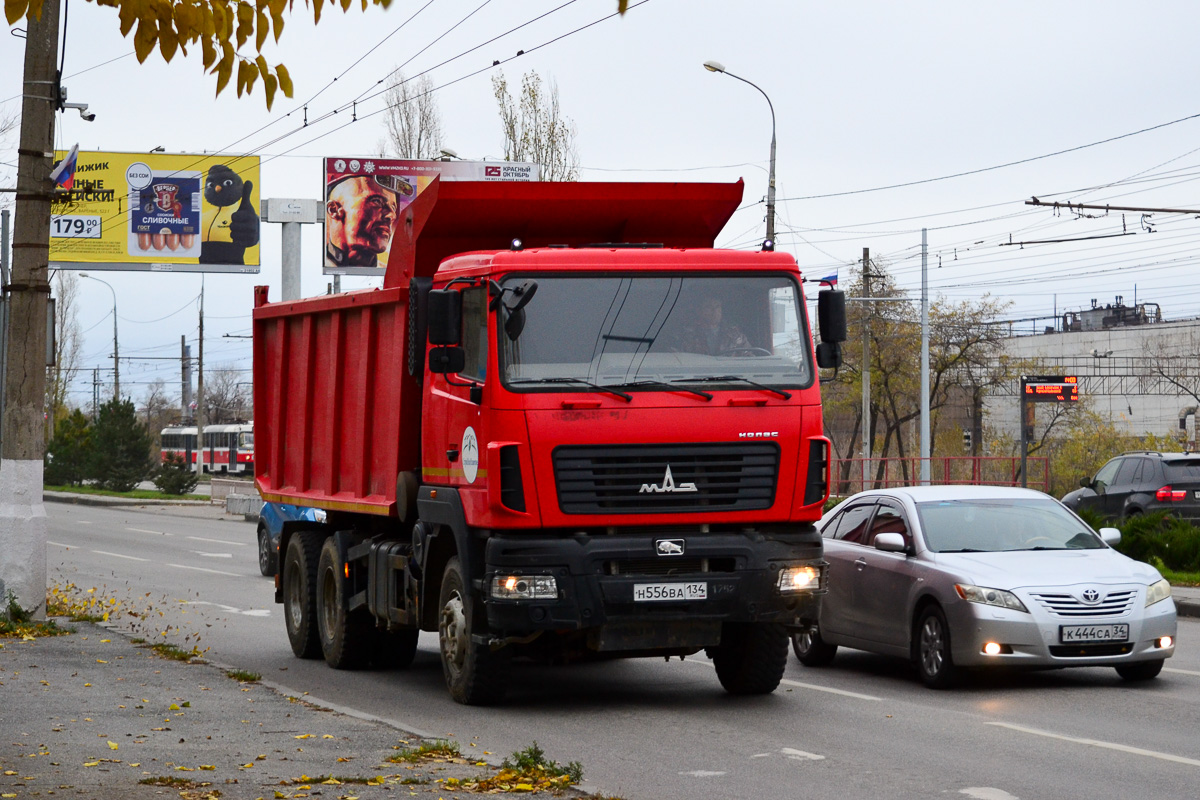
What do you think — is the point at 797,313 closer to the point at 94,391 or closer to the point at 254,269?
the point at 254,269

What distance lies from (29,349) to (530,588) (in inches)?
261

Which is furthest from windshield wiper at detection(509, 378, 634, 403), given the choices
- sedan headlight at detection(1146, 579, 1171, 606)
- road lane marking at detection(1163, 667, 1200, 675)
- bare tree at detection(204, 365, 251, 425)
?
bare tree at detection(204, 365, 251, 425)

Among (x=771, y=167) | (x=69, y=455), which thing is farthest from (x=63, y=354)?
(x=771, y=167)

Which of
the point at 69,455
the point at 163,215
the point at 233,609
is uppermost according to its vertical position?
the point at 163,215

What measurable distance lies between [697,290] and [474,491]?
190cm

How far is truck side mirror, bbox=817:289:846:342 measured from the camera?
10805 millimetres

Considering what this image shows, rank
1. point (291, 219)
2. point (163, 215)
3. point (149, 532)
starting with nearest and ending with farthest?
1. point (149, 532)
2. point (291, 219)
3. point (163, 215)

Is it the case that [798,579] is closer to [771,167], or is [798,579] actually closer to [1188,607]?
[1188,607]

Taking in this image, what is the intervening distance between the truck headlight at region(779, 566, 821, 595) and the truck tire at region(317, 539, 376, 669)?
4.05 meters

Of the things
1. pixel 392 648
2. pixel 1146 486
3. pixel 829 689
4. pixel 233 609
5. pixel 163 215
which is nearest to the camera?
pixel 829 689

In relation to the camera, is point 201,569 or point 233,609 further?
point 201,569

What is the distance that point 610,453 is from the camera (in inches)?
395

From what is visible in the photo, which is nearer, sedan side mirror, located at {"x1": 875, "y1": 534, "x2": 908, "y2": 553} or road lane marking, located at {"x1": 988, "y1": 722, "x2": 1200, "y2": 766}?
road lane marking, located at {"x1": 988, "y1": 722, "x2": 1200, "y2": 766}

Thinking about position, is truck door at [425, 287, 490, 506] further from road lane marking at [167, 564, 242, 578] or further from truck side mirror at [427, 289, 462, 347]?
road lane marking at [167, 564, 242, 578]
